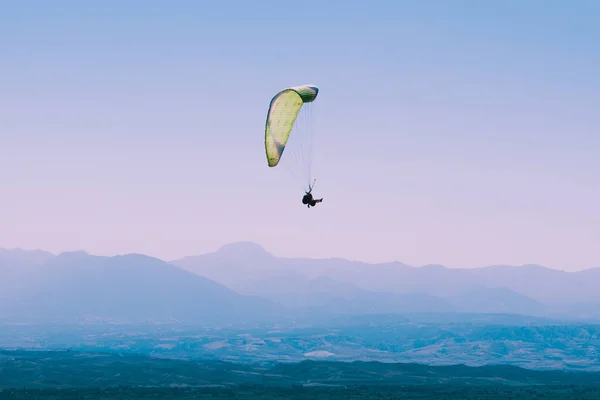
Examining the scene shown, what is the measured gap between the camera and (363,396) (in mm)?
168125

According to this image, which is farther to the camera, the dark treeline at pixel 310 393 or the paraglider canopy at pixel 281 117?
the dark treeline at pixel 310 393


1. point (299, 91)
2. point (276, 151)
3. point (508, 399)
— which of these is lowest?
point (508, 399)

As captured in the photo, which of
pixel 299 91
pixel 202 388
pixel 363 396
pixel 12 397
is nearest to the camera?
pixel 299 91

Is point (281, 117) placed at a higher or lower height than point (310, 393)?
higher

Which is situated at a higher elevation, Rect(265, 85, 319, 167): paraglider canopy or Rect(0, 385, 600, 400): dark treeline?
Rect(265, 85, 319, 167): paraglider canopy

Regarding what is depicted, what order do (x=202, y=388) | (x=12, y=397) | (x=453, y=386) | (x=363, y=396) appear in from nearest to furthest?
1. (x=12, y=397)
2. (x=363, y=396)
3. (x=202, y=388)
4. (x=453, y=386)

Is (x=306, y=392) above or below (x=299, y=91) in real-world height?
below

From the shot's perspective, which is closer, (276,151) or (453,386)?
(276,151)

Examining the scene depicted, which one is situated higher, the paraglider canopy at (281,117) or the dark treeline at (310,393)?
the paraglider canopy at (281,117)

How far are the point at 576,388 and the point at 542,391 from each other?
45.6 feet

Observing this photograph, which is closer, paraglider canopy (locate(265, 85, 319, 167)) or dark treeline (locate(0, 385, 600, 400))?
paraglider canopy (locate(265, 85, 319, 167))

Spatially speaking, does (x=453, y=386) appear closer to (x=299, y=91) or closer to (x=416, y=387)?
(x=416, y=387)

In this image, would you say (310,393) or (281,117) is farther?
(310,393)

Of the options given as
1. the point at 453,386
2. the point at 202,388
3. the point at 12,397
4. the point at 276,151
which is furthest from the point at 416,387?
the point at 276,151
